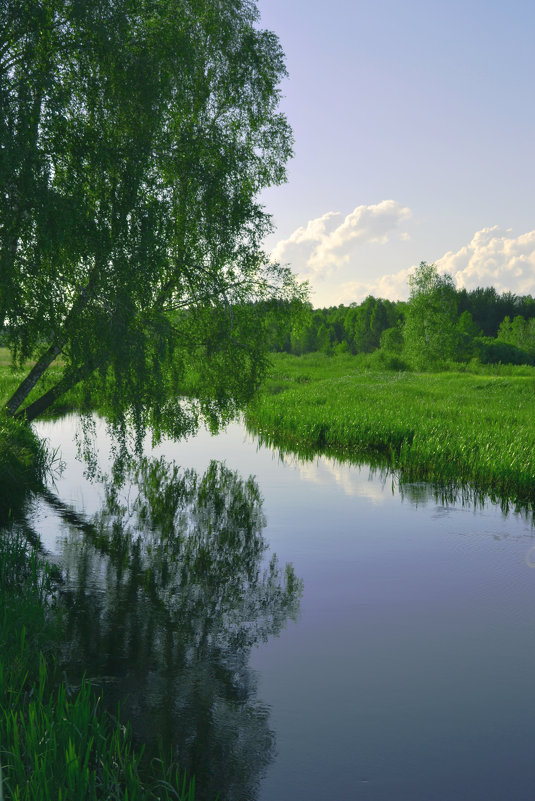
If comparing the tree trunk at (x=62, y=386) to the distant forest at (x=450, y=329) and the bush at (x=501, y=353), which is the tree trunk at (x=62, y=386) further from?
the bush at (x=501, y=353)

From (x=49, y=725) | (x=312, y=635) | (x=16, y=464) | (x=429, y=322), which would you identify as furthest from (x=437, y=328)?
(x=49, y=725)

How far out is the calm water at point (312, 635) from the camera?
6.18m

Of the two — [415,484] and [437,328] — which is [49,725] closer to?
[415,484]

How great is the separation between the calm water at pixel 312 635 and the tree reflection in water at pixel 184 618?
3 centimetres

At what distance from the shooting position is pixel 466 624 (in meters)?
9.27

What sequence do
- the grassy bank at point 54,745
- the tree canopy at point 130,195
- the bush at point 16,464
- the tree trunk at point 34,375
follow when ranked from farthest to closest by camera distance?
the bush at point 16,464 → the tree trunk at point 34,375 → the tree canopy at point 130,195 → the grassy bank at point 54,745

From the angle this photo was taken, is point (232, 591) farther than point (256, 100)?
No

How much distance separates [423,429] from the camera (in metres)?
21.8

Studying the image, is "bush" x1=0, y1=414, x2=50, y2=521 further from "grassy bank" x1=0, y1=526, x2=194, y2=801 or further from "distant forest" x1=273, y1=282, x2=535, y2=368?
"distant forest" x1=273, y1=282, x2=535, y2=368

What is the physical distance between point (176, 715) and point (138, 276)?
25.3 feet

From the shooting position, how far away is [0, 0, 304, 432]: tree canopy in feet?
36.5

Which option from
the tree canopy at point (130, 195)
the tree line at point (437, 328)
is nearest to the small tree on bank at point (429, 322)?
the tree line at point (437, 328)

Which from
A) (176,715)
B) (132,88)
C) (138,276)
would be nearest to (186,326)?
(138,276)

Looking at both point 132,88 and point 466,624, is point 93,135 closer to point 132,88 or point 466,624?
point 132,88
